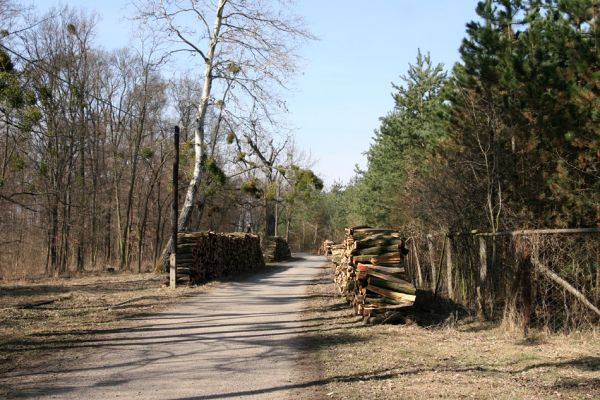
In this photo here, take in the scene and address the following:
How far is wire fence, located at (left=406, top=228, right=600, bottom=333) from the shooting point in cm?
1023

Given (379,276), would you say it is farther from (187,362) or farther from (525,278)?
(187,362)

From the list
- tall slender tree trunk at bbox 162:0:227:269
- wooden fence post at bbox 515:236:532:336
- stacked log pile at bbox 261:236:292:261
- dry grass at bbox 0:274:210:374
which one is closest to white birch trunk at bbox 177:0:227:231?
tall slender tree trunk at bbox 162:0:227:269

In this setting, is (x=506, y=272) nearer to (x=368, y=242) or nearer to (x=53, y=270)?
(x=368, y=242)

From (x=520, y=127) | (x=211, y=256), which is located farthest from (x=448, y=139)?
(x=211, y=256)

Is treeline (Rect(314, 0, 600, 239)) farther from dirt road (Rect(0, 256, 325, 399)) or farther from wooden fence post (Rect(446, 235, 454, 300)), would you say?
dirt road (Rect(0, 256, 325, 399))

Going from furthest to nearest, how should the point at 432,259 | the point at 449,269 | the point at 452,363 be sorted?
the point at 432,259, the point at 449,269, the point at 452,363

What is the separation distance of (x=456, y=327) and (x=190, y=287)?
10646mm

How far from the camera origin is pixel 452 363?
8539 millimetres

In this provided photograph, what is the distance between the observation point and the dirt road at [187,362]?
682 centimetres

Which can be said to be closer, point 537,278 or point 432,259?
point 537,278

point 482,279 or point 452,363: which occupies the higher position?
point 482,279

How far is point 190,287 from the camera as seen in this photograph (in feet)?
66.2

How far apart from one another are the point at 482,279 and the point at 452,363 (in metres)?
4.36

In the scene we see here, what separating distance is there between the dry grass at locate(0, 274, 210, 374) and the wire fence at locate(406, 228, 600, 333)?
293 inches
